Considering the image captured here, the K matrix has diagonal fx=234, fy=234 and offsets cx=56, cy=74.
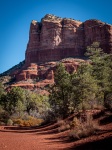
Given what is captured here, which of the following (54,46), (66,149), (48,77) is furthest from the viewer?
(54,46)

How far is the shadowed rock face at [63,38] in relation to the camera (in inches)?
5458

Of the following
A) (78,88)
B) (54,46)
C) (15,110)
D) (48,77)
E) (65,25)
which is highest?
(65,25)

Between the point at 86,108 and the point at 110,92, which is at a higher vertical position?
the point at 110,92

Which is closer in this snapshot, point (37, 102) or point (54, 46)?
point (37, 102)

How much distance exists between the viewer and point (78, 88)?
1258 inches

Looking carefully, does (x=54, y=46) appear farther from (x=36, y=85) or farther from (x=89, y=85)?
(x=89, y=85)

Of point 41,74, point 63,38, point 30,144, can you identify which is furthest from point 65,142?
point 63,38

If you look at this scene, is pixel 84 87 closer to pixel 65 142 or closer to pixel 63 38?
pixel 65 142

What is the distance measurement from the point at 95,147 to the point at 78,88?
75.4ft

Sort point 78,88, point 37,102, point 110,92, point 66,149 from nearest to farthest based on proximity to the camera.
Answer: point 66,149 < point 110,92 < point 78,88 < point 37,102

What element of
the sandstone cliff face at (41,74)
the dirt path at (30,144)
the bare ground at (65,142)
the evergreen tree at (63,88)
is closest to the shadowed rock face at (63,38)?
the sandstone cliff face at (41,74)

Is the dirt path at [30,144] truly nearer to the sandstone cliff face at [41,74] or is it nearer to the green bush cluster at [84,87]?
the green bush cluster at [84,87]

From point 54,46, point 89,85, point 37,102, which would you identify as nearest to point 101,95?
point 89,85

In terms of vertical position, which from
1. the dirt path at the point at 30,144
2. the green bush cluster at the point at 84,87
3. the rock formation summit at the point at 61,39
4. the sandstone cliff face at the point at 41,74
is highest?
the rock formation summit at the point at 61,39
